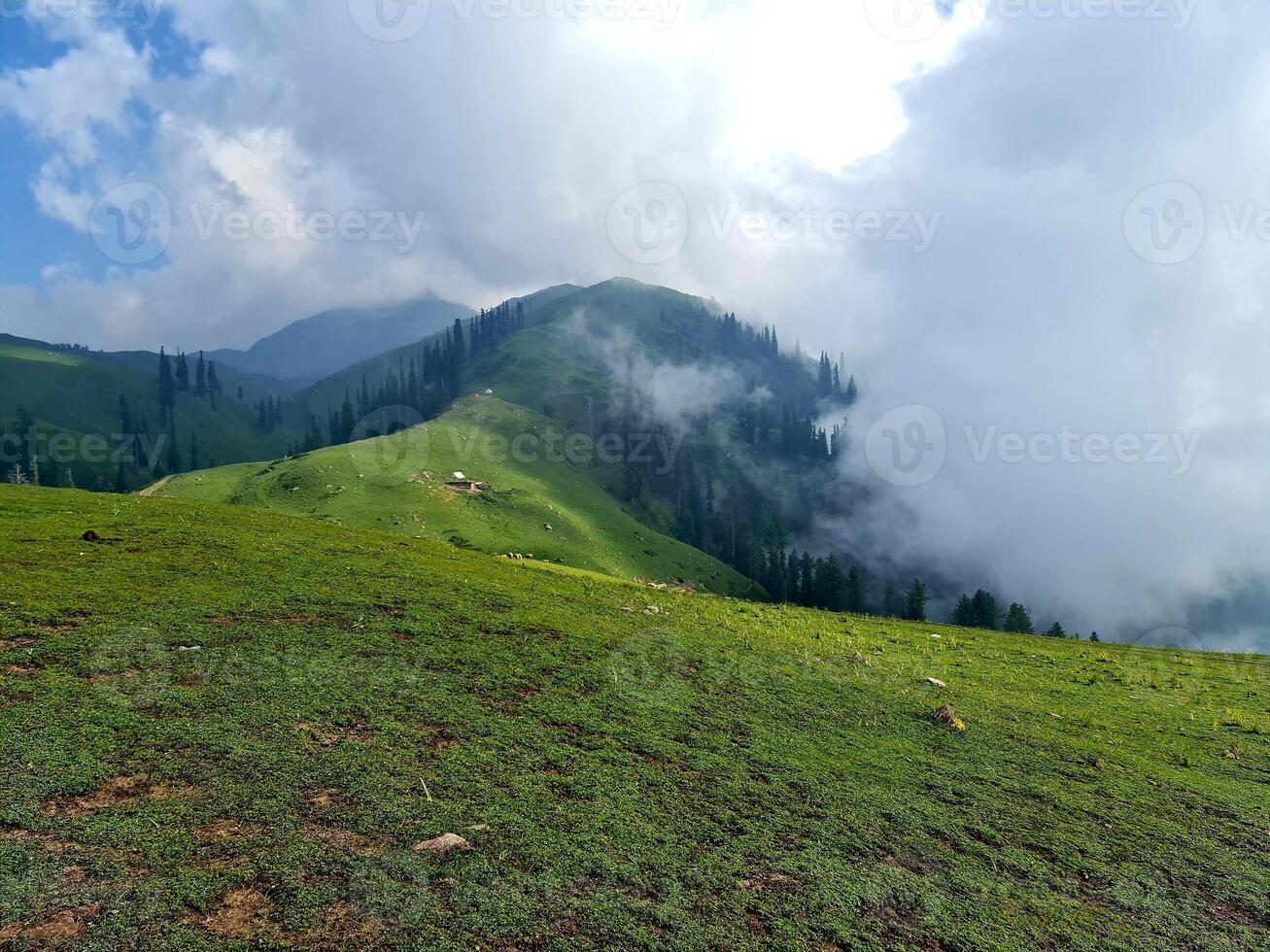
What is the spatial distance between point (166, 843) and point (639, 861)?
26.2 ft

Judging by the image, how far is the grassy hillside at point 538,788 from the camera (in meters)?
9.68

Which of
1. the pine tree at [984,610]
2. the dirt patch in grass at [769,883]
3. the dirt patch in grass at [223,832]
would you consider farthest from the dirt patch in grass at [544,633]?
the pine tree at [984,610]

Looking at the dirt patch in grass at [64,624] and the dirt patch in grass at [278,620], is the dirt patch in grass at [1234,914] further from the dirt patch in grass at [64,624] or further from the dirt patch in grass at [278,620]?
the dirt patch in grass at [64,624]

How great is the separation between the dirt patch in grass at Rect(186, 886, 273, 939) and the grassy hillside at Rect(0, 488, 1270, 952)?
4 cm

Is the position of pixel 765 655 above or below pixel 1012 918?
above

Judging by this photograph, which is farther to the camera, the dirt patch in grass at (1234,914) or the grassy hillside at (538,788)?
the dirt patch in grass at (1234,914)

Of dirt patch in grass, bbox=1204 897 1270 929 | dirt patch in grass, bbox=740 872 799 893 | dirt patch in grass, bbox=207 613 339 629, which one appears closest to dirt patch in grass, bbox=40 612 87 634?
dirt patch in grass, bbox=207 613 339 629

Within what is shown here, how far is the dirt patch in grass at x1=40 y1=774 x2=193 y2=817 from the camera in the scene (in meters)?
10.7

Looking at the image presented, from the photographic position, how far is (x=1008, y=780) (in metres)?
16.6

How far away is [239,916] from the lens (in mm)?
8961

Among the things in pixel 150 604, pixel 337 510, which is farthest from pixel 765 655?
pixel 337 510

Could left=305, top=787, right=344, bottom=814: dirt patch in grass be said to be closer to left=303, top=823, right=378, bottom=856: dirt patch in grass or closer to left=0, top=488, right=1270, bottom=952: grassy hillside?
left=0, top=488, right=1270, bottom=952: grassy hillside

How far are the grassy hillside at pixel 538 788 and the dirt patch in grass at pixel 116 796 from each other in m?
0.05

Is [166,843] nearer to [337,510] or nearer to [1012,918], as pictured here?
[1012,918]
